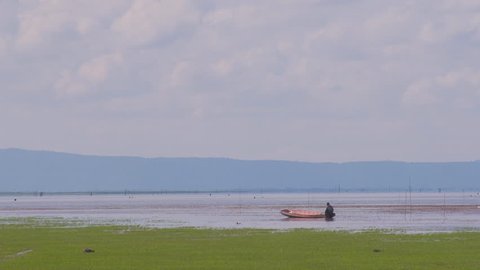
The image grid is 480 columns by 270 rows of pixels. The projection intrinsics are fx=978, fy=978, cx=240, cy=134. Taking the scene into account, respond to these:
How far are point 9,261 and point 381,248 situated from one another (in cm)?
1542

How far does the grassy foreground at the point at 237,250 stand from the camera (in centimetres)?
3566

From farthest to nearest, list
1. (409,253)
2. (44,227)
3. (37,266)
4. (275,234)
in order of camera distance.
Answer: (44,227)
(275,234)
(409,253)
(37,266)

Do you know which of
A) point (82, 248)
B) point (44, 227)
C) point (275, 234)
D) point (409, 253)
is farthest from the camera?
point (44, 227)

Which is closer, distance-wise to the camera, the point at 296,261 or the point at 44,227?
the point at 296,261

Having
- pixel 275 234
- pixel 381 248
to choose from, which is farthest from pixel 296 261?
pixel 275 234

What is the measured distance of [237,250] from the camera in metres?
41.5

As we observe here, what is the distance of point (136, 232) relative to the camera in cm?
5634

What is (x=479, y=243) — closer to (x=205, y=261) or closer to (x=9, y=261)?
(x=205, y=261)

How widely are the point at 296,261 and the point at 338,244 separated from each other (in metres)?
8.28

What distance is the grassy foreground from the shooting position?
35656 millimetres

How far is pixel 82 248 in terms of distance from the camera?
4381cm

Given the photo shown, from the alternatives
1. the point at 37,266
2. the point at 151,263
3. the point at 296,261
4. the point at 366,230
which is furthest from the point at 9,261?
the point at 366,230

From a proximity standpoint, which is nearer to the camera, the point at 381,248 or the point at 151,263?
the point at 151,263

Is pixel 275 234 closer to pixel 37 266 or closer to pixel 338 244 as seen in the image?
pixel 338 244
